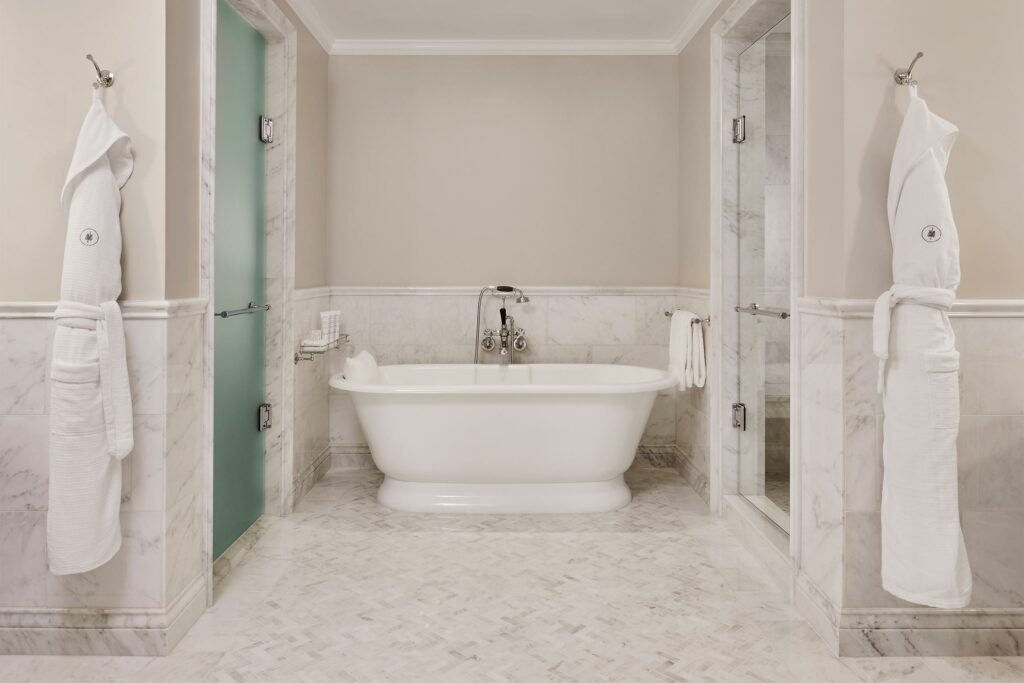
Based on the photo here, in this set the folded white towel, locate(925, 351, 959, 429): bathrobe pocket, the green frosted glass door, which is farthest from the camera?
the folded white towel

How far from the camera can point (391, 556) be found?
291 centimetres

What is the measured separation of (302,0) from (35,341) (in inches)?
90.4

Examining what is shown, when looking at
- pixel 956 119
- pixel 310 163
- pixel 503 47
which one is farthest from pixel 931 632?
pixel 503 47

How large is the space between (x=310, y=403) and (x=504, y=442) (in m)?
1.19

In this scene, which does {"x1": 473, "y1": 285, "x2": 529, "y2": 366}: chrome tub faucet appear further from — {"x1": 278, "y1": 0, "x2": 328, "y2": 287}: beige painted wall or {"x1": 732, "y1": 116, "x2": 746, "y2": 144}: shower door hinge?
{"x1": 732, "y1": 116, "x2": 746, "y2": 144}: shower door hinge

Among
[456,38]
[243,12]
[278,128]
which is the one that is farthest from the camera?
[456,38]

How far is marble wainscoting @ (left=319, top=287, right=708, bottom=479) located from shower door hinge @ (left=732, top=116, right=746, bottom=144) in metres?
1.10

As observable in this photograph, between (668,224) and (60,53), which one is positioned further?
(668,224)

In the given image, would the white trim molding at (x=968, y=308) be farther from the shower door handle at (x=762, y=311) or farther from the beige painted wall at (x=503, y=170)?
the beige painted wall at (x=503, y=170)

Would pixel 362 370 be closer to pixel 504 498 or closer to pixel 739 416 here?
pixel 504 498

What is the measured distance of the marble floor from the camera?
2033mm

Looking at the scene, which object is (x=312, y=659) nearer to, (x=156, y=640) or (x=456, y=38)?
(x=156, y=640)

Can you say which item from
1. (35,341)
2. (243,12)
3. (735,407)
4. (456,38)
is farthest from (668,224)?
(35,341)

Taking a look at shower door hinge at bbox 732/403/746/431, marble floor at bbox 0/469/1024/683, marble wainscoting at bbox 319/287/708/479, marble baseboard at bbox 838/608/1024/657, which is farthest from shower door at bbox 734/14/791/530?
marble baseboard at bbox 838/608/1024/657
